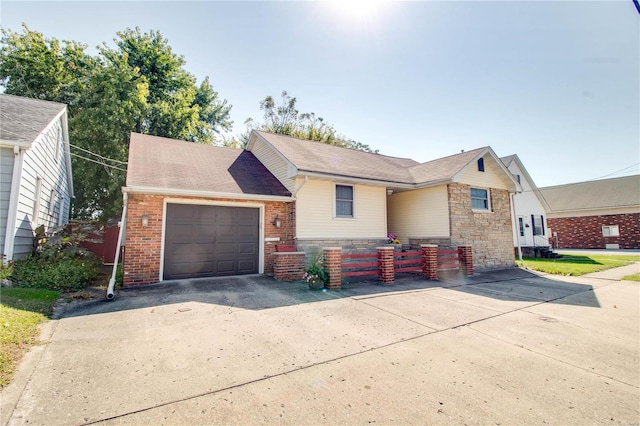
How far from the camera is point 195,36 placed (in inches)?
388

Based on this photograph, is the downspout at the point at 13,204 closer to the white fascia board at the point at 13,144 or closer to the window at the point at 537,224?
the white fascia board at the point at 13,144

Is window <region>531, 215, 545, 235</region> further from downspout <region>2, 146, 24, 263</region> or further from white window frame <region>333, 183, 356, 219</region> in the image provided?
downspout <region>2, 146, 24, 263</region>

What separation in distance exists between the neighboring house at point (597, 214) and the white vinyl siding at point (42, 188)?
3673 cm

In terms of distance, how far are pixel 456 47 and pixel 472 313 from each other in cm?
854

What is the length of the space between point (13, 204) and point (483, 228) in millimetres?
15918

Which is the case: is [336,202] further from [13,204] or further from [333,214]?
[13,204]

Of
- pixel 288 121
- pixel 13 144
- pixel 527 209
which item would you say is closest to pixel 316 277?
pixel 13 144

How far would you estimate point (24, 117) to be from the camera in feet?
28.0

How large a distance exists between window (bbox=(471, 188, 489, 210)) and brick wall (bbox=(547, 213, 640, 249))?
21656 millimetres

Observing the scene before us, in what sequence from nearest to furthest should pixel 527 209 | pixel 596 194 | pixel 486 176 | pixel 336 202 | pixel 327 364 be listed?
pixel 327 364 → pixel 336 202 → pixel 486 176 → pixel 527 209 → pixel 596 194

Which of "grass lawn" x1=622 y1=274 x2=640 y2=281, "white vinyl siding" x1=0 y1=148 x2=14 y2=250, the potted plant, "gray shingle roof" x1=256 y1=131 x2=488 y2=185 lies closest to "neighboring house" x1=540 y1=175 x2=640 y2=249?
"grass lawn" x1=622 y1=274 x2=640 y2=281

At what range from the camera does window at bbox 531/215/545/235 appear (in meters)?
21.3

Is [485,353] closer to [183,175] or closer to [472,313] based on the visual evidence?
[472,313]

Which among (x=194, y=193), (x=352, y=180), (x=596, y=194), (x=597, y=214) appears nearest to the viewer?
(x=194, y=193)
